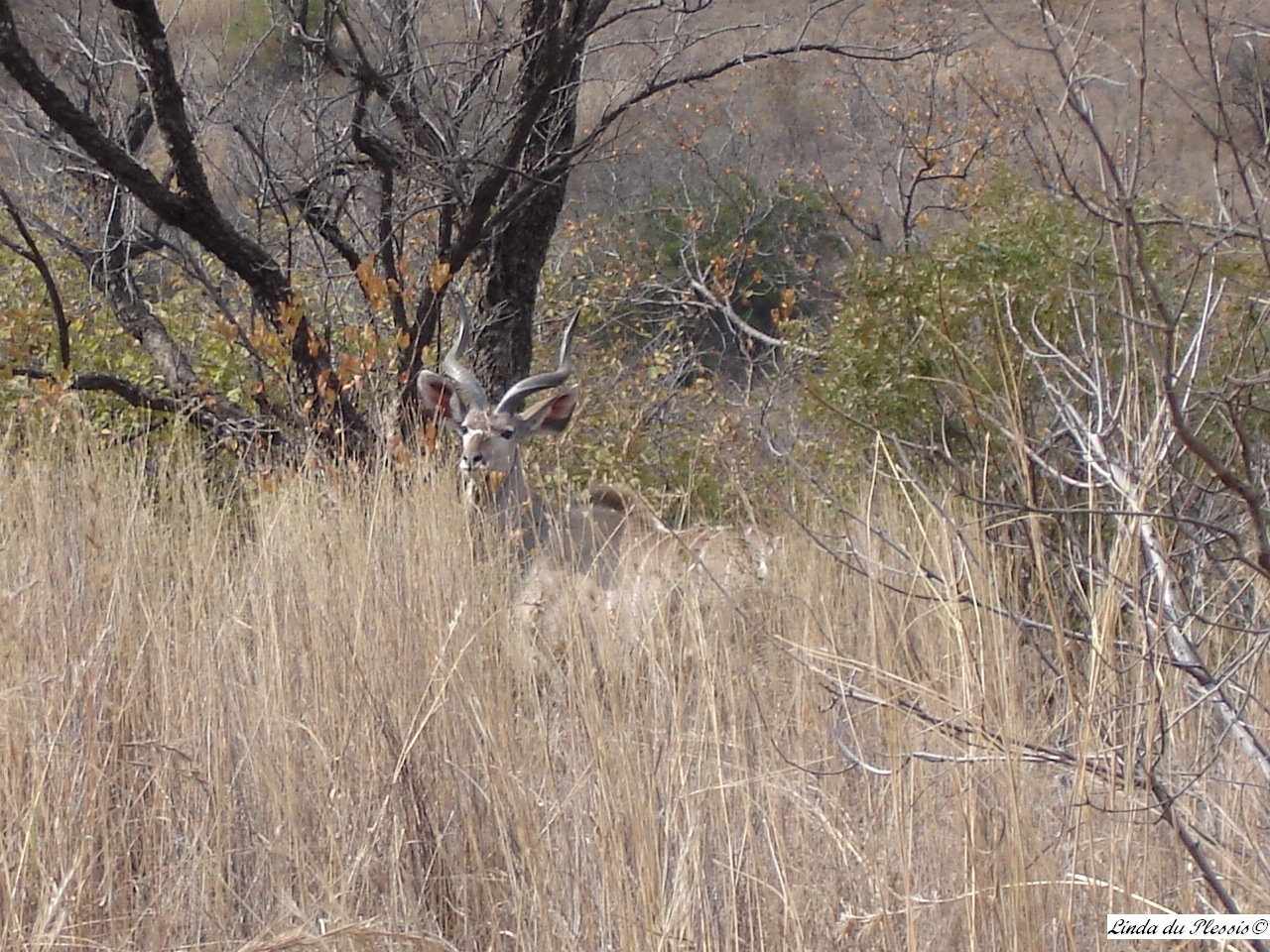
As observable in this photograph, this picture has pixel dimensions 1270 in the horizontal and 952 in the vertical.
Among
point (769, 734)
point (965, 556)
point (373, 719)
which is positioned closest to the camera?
point (965, 556)

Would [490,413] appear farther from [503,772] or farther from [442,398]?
[503,772]

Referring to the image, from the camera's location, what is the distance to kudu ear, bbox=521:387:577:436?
6609 millimetres

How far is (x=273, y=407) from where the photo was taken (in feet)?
20.6

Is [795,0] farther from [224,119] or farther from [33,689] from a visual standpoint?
[33,689]

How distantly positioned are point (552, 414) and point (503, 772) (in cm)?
397

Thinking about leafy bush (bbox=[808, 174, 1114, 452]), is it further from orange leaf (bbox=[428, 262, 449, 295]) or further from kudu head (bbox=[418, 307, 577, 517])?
orange leaf (bbox=[428, 262, 449, 295])

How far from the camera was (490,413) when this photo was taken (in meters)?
6.44

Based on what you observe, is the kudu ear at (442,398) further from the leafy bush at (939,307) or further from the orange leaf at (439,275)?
the leafy bush at (939,307)

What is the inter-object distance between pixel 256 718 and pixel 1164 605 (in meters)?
1.93

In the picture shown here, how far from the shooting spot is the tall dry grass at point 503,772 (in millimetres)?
2396

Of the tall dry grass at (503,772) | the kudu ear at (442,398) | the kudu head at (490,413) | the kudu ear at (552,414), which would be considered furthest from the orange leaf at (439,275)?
the tall dry grass at (503,772)

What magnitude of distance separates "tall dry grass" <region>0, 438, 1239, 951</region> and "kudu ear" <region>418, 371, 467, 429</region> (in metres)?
2.20

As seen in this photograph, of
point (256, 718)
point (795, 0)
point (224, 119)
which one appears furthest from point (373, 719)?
point (795, 0)

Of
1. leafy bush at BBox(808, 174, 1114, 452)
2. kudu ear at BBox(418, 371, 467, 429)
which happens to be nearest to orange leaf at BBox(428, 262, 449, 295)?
kudu ear at BBox(418, 371, 467, 429)
